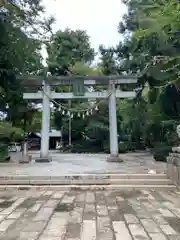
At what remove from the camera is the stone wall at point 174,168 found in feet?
25.8

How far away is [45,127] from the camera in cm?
1481

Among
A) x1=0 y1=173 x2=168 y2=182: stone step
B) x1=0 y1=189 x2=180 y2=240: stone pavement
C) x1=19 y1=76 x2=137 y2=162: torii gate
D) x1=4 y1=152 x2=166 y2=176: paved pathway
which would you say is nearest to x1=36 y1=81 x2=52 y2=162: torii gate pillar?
x1=19 y1=76 x2=137 y2=162: torii gate

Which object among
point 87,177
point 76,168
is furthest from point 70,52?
point 87,177

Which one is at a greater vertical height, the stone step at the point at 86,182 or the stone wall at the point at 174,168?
the stone wall at the point at 174,168

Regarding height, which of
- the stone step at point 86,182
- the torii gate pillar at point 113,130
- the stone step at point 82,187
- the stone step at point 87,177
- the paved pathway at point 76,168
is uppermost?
the torii gate pillar at point 113,130

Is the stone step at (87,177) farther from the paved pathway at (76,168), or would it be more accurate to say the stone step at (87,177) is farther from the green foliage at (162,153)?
the green foliage at (162,153)

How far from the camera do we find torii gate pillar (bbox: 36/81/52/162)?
14.4 m

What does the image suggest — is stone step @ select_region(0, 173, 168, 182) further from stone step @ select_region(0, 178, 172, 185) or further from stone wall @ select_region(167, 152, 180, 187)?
stone wall @ select_region(167, 152, 180, 187)

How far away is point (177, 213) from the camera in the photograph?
198 inches

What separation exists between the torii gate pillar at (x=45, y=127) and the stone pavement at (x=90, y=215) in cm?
717

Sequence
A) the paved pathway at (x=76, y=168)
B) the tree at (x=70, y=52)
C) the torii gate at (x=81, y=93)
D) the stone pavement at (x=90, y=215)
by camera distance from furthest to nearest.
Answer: the tree at (x=70, y=52), the torii gate at (x=81, y=93), the paved pathway at (x=76, y=168), the stone pavement at (x=90, y=215)

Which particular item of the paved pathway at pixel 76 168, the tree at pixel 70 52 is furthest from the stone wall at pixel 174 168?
the tree at pixel 70 52

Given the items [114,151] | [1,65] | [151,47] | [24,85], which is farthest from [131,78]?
[1,65]

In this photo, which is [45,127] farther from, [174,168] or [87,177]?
[174,168]
